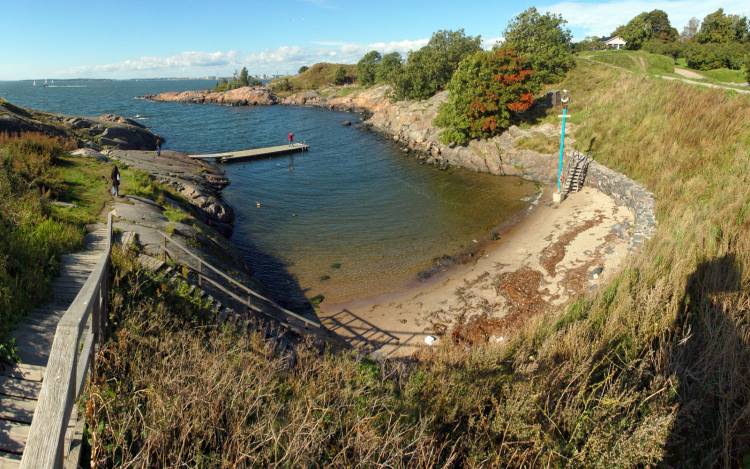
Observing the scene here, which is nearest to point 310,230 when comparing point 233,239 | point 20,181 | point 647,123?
point 233,239

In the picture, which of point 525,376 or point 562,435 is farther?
point 525,376

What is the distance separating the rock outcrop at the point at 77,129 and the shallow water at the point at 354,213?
6.70 m

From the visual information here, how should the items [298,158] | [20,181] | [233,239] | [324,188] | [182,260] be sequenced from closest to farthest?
[182,260]
[20,181]
[233,239]
[324,188]
[298,158]

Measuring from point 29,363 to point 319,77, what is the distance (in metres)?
131

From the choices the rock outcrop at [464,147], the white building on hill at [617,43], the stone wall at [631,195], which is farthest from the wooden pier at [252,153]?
the white building on hill at [617,43]

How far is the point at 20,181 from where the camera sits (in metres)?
13.5

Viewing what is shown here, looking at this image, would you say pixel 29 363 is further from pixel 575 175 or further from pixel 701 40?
pixel 701 40

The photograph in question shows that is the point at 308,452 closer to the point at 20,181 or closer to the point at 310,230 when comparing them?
the point at 20,181

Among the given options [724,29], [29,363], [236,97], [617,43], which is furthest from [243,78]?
[29,363]

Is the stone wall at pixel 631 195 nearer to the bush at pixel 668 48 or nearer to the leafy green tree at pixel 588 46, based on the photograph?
the bush at pixel 668 48

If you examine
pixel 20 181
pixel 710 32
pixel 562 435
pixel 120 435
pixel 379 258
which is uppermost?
pixel 710 32

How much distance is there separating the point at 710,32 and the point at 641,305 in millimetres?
72846

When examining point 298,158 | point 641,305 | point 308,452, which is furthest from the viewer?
point 298,158

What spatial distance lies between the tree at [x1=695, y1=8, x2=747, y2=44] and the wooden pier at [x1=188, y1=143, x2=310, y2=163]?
59.7 metres
